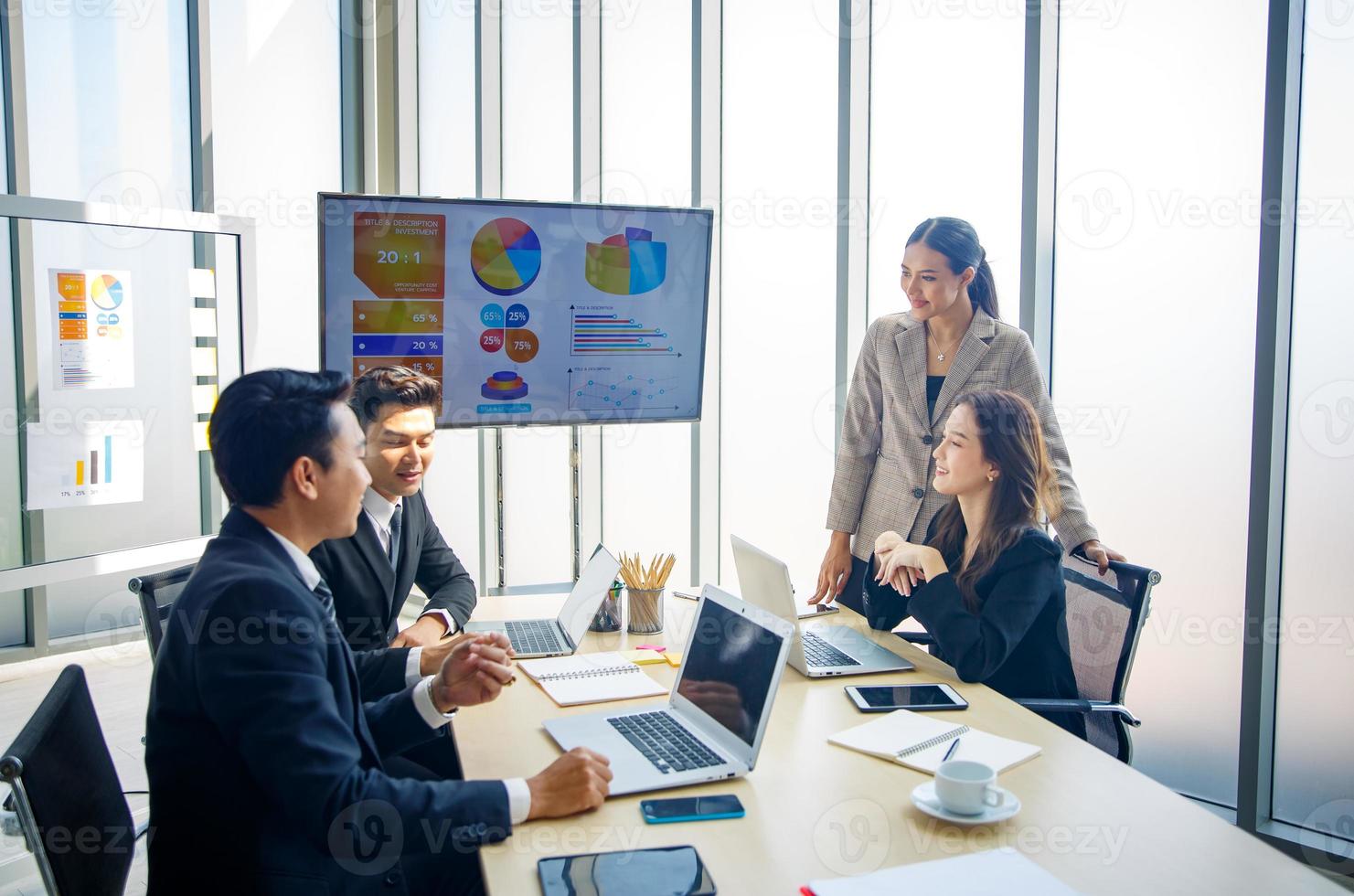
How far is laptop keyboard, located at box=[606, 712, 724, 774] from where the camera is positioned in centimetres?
174

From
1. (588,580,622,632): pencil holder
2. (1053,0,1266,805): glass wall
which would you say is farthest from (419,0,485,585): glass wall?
(1053,0,1266,805): glass wall

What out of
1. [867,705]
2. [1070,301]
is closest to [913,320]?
[1070,301]

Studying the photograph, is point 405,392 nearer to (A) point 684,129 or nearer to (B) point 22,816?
(B) point 22,816

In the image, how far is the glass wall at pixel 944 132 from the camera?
3553mm

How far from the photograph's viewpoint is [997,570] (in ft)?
7.59

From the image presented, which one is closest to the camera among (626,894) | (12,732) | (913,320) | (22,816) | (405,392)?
(626,894)

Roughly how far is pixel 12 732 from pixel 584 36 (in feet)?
12.0

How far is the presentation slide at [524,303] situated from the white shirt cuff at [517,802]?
190cm

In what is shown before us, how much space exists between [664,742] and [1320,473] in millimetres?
2143

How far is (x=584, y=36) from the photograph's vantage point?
15.2 ft

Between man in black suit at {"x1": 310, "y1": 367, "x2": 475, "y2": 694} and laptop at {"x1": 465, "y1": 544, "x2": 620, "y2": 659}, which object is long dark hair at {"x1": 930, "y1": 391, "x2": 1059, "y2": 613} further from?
man in black suit at {"x1": 310, "y1": 367, "x2": 475, "y2": 694}

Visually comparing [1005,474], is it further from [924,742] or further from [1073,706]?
[924,742]

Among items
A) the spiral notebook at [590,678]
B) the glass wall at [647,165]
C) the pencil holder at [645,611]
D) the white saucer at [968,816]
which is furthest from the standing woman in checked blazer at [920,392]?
the glass wall at [647,165]

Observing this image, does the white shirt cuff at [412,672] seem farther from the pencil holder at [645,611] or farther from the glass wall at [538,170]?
the glass wall at [538,170]
